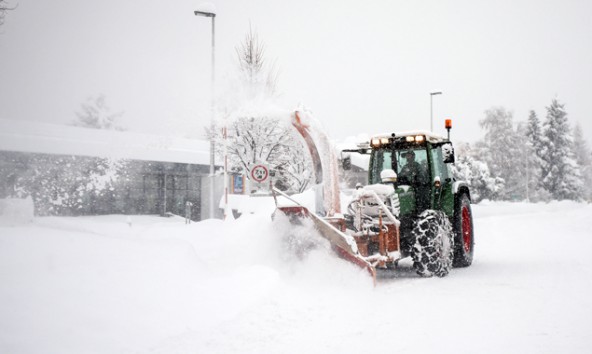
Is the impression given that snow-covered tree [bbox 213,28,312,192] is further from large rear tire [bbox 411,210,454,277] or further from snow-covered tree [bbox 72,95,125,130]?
snow-covered tree [bbox 72,95,125,130]

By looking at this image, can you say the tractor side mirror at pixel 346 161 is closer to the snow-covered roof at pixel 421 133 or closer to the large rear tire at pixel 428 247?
the snow-covered roof at pixel 421 133

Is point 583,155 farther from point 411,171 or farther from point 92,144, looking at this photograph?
point 411,171

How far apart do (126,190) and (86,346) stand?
72.7 feet

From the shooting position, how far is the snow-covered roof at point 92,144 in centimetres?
2106

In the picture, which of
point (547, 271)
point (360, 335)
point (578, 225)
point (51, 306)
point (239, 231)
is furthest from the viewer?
point (578, 225)

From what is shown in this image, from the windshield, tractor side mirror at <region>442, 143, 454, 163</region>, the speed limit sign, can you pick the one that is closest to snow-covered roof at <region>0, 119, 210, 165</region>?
the speed limit sign

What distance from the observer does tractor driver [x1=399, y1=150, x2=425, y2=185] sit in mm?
8945

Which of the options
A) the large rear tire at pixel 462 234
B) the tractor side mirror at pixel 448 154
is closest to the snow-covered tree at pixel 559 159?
the large rear tire at pixel 462 234

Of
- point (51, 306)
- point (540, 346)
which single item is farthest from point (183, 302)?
point (540, 346)

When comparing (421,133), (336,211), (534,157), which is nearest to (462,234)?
(421,133)

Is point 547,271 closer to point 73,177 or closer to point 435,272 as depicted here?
point 435,272

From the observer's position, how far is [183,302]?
17.5 feet

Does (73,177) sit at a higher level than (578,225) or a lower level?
higher

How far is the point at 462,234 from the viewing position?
9.55m
